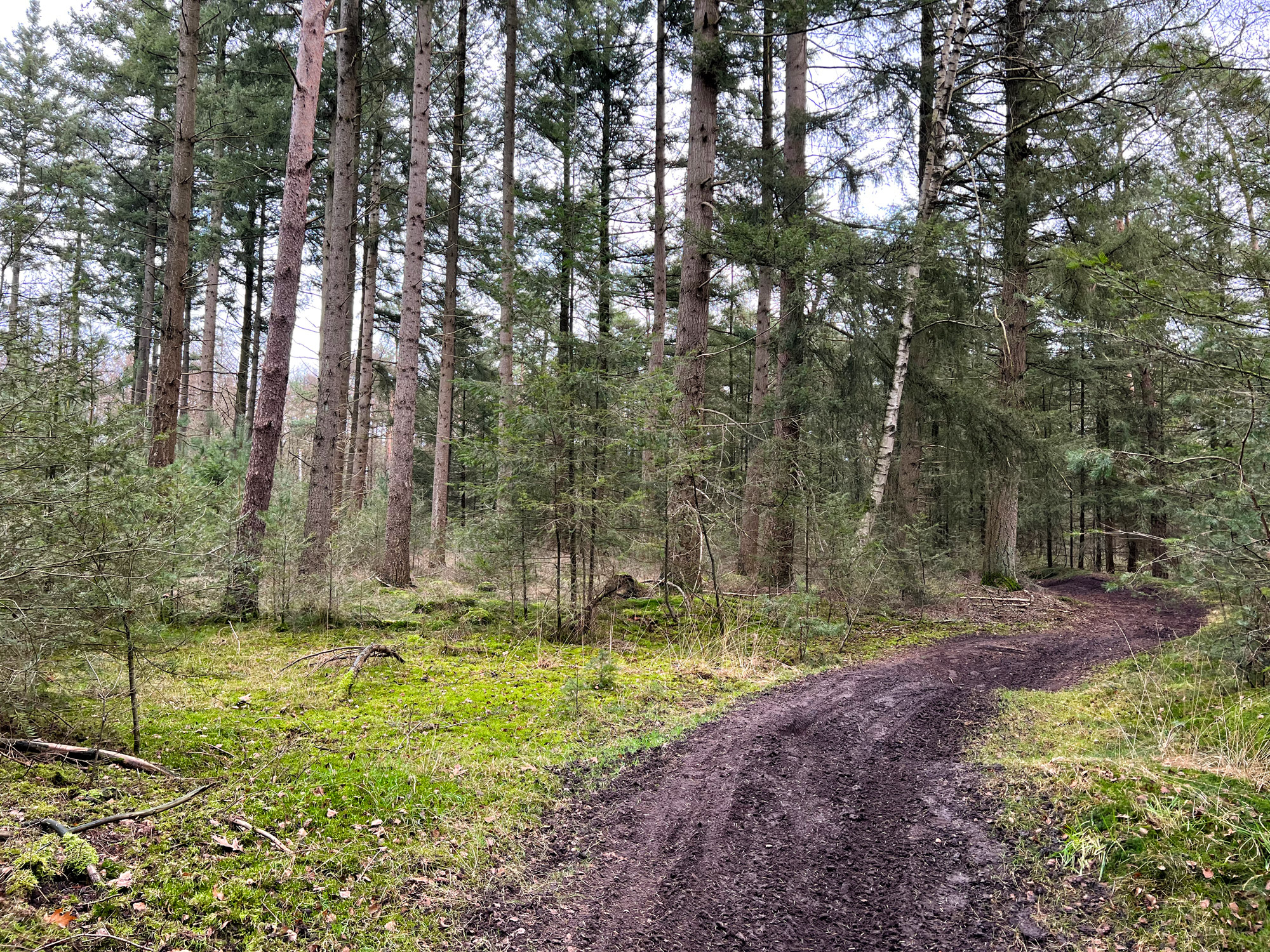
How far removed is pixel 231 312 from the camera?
21.5 meters

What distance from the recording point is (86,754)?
10.8 ft

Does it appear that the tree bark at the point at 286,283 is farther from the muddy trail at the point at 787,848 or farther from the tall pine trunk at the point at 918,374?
the tall pine trunk at the point at 918,374

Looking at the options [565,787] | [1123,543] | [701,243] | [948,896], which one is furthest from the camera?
[1123,543]

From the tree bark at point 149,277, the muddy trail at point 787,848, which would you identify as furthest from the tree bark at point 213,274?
the muddy trail at point 787,848

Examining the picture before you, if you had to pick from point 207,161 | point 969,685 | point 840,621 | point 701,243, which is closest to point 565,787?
point 969,685

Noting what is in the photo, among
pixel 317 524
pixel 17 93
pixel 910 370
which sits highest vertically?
pixel 17 93

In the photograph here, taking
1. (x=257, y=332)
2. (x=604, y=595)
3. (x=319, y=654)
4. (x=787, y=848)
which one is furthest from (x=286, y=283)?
(x=257, y=332)

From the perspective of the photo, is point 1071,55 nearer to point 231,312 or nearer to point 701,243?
point 701,243

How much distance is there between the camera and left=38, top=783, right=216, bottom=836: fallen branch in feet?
8.29

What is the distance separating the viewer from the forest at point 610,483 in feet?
9.85

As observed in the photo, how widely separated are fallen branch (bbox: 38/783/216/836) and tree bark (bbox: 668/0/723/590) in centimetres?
657

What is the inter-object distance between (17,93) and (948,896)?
30309 millimetres

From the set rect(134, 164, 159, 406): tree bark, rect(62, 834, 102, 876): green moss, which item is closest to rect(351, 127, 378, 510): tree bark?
rect(134, 164, 159, 406): tree bark

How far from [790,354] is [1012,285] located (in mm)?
5999
